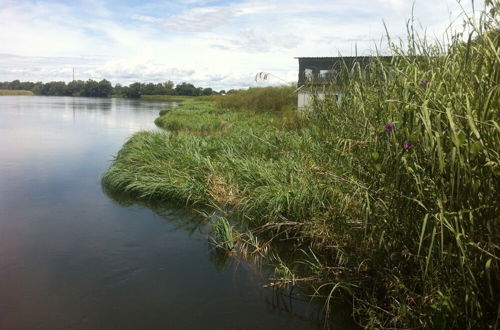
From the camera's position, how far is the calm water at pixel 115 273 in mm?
4145

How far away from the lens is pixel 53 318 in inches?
162

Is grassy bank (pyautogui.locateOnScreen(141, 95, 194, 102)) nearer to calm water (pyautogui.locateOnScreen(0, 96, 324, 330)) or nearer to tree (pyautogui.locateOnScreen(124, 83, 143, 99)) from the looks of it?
tree (pyautogui.locateOnScreen(124, 83, 143, 99))

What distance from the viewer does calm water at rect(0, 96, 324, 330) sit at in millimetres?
4145

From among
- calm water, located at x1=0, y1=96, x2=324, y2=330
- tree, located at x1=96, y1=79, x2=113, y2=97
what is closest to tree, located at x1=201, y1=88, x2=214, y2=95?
tree, located at x1=96, y1=79, x2=113, y2=97

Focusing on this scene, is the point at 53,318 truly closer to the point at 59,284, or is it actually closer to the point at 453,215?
the point at 59,284

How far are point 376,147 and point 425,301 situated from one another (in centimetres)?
121

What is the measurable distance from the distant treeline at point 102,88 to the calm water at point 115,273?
66.6 meters

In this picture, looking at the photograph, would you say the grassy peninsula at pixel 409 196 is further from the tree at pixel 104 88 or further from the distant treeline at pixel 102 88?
the tree at pixel 104 88

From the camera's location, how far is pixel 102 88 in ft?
294

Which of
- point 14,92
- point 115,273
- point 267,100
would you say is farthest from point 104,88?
point 115,273

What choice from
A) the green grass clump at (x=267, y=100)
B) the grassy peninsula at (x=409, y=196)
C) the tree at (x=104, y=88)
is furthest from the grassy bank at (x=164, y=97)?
the grassy peninsula at (x=409, y=196)

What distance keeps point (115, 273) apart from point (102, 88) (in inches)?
3596

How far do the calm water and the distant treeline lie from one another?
6662 cm

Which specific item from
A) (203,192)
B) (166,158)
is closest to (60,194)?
(166,158)
